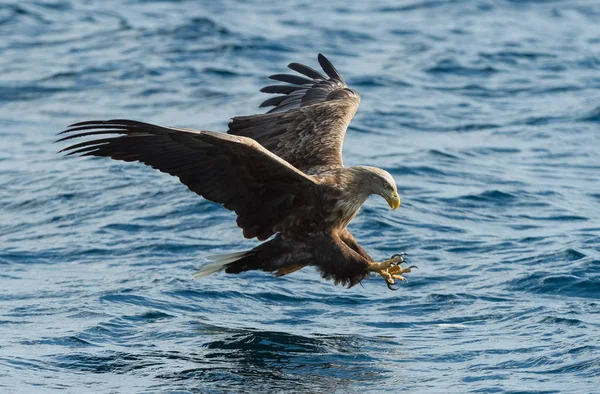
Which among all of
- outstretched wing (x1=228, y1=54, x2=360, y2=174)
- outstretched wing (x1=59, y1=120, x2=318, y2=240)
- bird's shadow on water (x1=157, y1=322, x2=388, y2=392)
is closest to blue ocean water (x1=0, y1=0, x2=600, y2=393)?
bird's shadow on water (x1=157, y1=322, x2=388, y2=392)

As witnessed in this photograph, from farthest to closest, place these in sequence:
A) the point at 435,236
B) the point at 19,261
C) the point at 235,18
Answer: the point at 235,18
the point at 435,236
the point at 19,261

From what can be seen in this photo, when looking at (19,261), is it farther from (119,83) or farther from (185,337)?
(119,83)

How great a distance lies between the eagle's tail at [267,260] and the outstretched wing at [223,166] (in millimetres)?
127

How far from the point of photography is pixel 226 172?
23.1 ft

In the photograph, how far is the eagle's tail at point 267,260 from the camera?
739 cm

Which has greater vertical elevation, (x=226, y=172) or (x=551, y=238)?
(x=226, y=172)

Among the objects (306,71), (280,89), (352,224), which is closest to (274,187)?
(280,89)

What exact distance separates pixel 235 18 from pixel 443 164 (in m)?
7.99

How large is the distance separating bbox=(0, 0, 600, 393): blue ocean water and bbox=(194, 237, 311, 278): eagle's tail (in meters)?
0.42

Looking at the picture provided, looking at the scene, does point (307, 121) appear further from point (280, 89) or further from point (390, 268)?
point (390, 268)

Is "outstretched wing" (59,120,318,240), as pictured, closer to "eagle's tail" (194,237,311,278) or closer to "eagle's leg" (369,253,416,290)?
"eagle's tail" (194,237,311,278)

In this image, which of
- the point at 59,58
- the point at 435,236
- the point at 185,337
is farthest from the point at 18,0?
the point at 185,337

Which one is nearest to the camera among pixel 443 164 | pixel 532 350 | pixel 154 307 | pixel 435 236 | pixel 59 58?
pixel 532 350

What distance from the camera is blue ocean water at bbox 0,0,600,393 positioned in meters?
6.92
